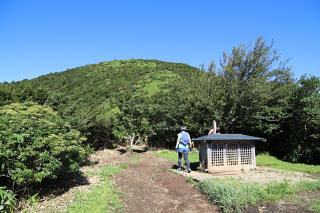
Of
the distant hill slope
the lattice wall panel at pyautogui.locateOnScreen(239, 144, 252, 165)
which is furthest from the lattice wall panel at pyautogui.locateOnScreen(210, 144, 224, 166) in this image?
the distant hill slope

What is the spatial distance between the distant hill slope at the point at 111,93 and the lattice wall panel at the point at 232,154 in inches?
284

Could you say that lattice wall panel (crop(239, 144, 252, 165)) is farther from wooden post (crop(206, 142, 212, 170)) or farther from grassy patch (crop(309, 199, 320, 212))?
grassy patch (crop(309, 199, 320, 212))

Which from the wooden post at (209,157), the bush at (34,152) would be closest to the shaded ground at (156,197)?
the bush at (34,152)

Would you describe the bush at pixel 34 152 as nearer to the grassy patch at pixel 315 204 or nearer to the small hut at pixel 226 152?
the small hut at pixel 226 152

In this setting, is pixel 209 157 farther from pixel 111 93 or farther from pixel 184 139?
pixel 111 93

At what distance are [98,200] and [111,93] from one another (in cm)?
2920

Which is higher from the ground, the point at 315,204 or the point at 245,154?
the point at 245,154

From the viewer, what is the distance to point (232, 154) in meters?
9.57

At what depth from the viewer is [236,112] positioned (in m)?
16.5

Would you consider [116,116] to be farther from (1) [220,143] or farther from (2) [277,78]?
(2) [277,78]

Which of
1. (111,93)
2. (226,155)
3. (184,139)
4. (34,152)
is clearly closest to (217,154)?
(226,155)

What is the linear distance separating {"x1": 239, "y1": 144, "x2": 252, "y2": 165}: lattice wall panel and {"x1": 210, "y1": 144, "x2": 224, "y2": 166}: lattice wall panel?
1.19m

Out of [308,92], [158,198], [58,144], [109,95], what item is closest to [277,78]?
[308,92]

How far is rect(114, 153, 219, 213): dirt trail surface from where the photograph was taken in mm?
5066
